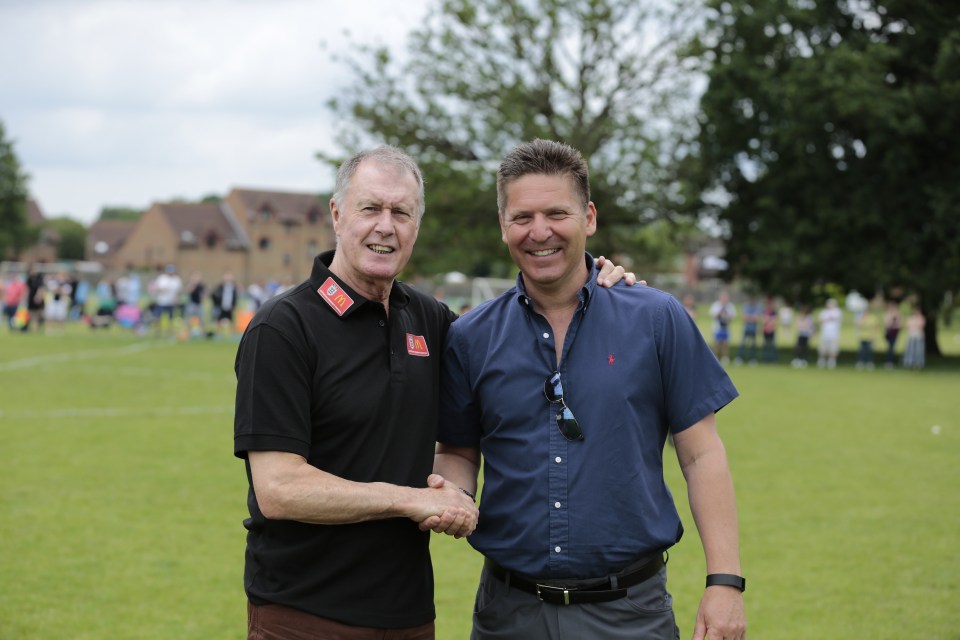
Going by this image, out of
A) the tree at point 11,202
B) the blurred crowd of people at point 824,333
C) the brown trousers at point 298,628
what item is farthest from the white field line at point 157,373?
the tree at point 11,202

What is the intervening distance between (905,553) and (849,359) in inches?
983

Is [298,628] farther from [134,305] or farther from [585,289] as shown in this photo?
[134,305]

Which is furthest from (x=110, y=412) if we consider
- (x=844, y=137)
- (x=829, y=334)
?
(x=844, y=137)

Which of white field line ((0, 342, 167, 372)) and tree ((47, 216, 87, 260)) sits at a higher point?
tree ((47, 216, 87, 260))

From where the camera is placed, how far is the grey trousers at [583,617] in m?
3.17

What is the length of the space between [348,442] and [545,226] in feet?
3.09

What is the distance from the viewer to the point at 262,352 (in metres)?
3.03

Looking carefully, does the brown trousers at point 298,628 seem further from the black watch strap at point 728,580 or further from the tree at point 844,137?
the tree at point 844,137

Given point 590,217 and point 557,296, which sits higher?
point 590,217

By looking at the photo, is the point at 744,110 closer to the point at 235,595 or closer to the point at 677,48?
the point at 677,48

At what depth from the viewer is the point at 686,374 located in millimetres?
3232

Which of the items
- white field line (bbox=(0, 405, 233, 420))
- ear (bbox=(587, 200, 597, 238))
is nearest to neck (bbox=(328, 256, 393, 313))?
ear (bbox=(587, 200, 597, 238))

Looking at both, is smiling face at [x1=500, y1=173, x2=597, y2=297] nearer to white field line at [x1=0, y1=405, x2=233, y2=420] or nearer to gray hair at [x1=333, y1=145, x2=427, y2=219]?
gray hair at [x1=333, y1=145, x2=427, y2=219]

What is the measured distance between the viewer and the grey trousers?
317 cm
